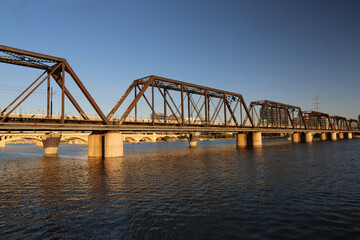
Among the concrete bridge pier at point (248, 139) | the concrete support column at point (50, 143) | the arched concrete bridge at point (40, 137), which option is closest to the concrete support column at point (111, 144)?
the concrete support column at point (50, 143)

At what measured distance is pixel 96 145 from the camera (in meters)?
44.3

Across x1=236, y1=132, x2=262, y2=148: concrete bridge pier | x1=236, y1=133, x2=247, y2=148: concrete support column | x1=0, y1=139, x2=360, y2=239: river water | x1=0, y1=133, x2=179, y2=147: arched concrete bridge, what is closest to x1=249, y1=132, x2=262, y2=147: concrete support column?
x1=236, y1=132, x2=262, y2=148: concrete bridge pier

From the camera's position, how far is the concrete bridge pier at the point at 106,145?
42438 millimetres

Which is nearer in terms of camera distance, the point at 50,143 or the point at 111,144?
the point at 111,144

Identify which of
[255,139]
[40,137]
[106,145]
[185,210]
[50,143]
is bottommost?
[185,210]

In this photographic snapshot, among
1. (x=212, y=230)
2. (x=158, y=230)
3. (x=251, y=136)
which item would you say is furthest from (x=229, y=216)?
(x=251, y=136)

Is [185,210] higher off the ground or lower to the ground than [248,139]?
lower

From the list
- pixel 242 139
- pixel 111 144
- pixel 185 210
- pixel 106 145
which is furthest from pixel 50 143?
pixel 185 210

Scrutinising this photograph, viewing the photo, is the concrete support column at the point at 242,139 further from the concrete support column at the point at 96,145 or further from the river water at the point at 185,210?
the river water at the point at 185,210

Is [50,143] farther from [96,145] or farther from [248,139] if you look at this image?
[248,139]

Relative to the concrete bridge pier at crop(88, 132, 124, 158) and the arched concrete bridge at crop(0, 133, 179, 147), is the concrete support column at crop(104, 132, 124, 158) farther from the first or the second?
the arched concrete bridge at crop(0, 133, 179, 147)

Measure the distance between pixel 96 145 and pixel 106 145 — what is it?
3135 millimetres

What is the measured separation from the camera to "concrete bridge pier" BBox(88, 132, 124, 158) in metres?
42.4

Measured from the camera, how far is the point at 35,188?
18453mm
